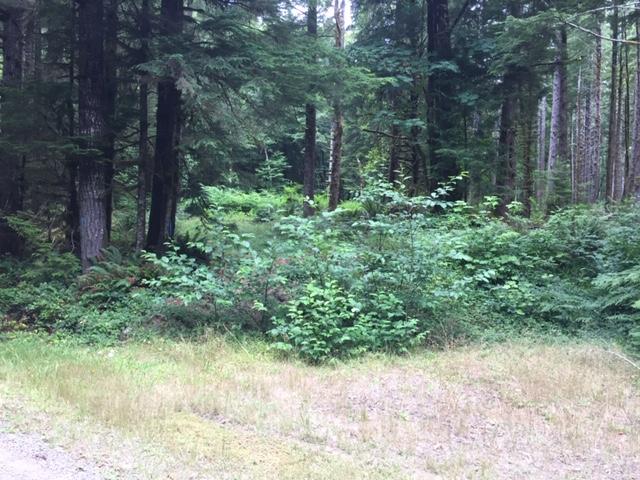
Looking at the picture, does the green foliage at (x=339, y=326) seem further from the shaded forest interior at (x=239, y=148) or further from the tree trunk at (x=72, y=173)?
the tree trunk at (x=72, y=173)

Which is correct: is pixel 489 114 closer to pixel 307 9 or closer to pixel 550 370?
pixel 307 9

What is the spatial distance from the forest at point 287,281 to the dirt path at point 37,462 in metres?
0.03

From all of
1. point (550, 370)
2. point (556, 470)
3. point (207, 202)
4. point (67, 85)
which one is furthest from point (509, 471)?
point (67, 85)

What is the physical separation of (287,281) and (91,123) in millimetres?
5954

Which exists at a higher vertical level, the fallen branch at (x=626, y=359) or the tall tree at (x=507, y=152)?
the tall tree at (x=507, y=152)

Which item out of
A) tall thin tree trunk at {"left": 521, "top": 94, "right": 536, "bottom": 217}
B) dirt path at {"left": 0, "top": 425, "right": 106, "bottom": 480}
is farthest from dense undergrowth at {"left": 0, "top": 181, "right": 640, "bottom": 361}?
tall thin tree trunk at {"left": 521, "top": 94, "right": 536, "bottom": 217}

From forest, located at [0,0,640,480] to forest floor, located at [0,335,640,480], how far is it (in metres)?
0.04

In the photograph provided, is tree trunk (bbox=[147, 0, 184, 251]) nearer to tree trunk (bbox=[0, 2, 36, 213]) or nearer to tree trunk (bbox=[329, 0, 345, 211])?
tree trunk (bbox=[0, 2, 36, 213])

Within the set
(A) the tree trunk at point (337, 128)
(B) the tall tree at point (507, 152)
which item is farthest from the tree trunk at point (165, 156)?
(B) the tall tree at point (507, 152)

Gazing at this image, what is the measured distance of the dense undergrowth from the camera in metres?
8.78

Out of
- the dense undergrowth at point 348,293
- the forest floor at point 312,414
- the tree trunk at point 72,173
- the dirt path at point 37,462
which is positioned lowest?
the forest floor at point 312,414

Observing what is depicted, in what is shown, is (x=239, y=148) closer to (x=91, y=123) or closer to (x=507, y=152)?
(x=91, y=123)

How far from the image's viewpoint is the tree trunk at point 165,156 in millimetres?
12945

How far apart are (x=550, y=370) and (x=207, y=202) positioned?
32.7 ft
